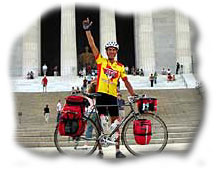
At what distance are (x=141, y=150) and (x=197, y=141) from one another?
8.29 ft

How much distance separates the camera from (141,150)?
700 cm

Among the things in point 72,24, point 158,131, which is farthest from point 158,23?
point 158,131

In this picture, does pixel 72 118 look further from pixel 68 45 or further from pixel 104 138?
pixel 68 45

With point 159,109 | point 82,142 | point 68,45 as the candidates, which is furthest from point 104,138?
point 68,45

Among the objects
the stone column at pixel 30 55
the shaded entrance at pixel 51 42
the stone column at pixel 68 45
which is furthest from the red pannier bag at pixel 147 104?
the shaded entrance at pixel 51 42

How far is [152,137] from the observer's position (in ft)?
22.5

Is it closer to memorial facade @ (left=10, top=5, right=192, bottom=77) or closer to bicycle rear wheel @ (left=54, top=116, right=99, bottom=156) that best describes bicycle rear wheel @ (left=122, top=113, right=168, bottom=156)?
bicycle rear wheel @ (left=54, top=116, right=99, bottom=156)

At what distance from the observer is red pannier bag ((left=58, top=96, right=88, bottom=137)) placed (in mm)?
6340

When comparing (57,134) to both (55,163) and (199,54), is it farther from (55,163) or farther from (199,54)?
(199,54)

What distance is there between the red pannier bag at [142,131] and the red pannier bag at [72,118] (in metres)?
1.14

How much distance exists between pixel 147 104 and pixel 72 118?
61.4 inches

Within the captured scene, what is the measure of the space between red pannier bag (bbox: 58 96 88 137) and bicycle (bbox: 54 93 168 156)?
0.21 m

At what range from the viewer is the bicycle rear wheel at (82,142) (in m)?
6.73

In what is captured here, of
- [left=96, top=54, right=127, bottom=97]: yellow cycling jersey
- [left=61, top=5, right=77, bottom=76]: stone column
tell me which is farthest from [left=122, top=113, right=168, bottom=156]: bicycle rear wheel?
[left=61, top=5, right=77, bottom=76]: stone column
